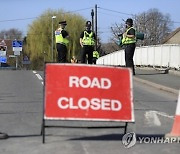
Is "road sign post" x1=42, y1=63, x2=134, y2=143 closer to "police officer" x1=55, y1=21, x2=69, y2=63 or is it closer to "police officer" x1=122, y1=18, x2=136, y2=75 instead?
"police officer" x1=122, y1=18, x2=136, y2=75

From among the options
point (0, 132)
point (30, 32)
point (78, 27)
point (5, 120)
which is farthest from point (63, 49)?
point (30, 32)

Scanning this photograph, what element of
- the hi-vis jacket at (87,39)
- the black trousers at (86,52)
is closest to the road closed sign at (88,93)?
the hi-vis jacket at (87,39)

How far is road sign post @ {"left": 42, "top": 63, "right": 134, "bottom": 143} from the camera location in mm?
6588

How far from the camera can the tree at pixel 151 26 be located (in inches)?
3514

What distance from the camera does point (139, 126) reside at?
315 inches

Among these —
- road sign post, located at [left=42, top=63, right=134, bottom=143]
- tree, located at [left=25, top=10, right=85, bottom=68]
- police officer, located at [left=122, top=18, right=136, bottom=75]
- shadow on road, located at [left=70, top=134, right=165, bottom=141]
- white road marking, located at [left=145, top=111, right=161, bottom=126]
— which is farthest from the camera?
tree, located at [left=25, top=10, right=85, bottom=68]

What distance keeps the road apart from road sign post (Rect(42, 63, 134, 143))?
0.39m

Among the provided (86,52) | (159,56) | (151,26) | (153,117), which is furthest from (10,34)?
(153,117)

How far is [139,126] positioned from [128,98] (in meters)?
1.40

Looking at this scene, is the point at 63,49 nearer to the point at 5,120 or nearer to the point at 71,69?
the point at 5,120

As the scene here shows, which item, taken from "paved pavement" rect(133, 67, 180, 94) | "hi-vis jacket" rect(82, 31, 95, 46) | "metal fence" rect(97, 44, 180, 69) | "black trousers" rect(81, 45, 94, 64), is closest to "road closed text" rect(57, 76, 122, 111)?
"paved pavement" rect(133, 67, 180, 94)

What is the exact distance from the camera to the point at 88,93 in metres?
6.67

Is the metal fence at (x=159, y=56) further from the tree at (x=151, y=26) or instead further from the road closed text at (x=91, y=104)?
the tree at (x=151, y=26)

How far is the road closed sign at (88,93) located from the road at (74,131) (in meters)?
0.43
